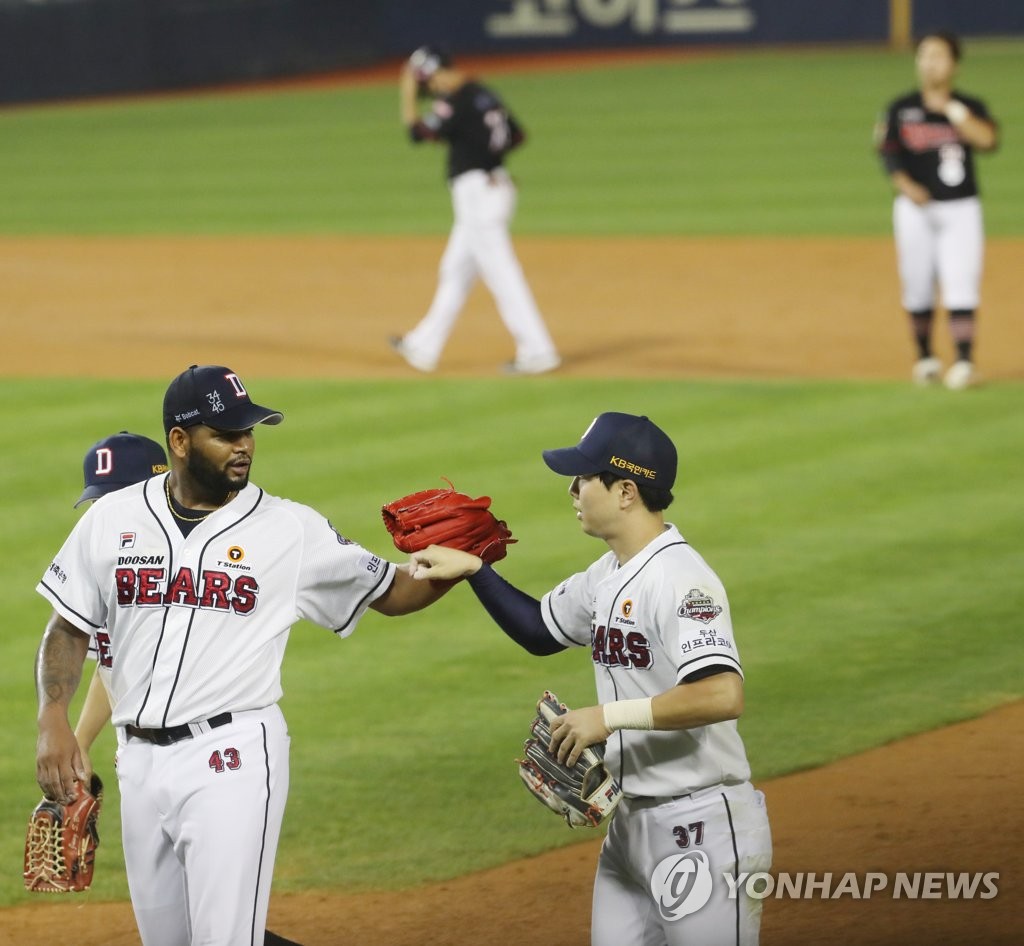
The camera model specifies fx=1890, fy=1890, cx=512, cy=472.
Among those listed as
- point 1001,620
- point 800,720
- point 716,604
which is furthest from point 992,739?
point 716,604

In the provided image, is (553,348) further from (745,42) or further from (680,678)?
(745,42)

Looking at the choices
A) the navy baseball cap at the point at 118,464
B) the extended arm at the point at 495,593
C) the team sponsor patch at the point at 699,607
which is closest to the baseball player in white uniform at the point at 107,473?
the navy baseball cap at the point at 118,464

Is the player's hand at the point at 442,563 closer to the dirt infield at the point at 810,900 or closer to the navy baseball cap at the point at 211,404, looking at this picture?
the navy baseball cap at the point at 211,404

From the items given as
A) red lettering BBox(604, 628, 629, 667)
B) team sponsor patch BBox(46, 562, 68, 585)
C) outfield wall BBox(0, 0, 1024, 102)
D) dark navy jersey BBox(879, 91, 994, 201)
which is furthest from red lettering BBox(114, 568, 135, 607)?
outfield wall BBox(0, 0, 1024, 102)

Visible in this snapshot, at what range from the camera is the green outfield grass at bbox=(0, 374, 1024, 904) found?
6.53m

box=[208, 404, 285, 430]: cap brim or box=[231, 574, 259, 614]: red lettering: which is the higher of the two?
box=[208, 404, 285, 430]: cap brim

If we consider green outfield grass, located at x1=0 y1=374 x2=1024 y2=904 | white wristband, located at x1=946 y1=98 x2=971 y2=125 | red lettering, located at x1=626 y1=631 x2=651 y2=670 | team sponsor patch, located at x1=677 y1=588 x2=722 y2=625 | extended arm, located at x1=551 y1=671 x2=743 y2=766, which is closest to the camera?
extended arm, located at x1=551 y1=671 x2=743 y2=766

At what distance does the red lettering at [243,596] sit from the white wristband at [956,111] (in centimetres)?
880

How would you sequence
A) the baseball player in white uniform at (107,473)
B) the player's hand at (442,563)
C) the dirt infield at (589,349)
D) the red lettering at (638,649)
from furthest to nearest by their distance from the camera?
1. the dirt infield at (589,349)
2. the baseball player in white uniform at (107,473)
3. the player's hand at (442,563)
4. the red lettering at (638,649)

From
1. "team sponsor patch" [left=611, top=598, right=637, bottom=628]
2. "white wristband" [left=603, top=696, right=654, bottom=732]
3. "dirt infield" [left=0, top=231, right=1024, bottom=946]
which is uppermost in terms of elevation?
"team sponsor patch" [left=611, top=598, right=637, bottom=628]

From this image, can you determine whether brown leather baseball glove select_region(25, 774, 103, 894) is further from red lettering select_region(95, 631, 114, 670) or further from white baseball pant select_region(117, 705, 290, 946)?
red lettering select_region(95, 631, 114, 670)

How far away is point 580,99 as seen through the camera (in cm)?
3291

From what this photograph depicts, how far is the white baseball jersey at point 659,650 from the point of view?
4.07 metres

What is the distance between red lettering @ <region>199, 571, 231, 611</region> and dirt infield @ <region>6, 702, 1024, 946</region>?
1.47 m
